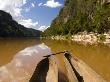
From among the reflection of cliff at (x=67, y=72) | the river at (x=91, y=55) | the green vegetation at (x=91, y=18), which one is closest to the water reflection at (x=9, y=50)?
the river at (x=91, y=55)

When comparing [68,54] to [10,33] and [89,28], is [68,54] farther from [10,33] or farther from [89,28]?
[10,33]

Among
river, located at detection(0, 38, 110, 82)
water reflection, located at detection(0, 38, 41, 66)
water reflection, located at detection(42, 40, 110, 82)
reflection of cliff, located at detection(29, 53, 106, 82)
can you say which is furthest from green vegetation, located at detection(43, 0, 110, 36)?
reflection of cliff, located at detection(29, 53, 106, 82)

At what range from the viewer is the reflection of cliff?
9.69m

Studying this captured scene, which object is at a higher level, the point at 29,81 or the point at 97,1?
the point at 97,1

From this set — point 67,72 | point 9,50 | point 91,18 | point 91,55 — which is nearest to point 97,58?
point 91,55

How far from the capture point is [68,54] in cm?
1473

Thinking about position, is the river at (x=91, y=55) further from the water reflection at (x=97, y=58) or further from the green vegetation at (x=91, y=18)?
the green vegetation at (x=91, y=18)

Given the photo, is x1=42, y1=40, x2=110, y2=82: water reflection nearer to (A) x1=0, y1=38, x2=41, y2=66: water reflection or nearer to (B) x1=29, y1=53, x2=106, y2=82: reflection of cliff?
(B) x1=29, y1=53, x2=106, y2=82: reflection of cliff

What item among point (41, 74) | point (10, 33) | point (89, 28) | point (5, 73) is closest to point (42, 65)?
point (41, 74)

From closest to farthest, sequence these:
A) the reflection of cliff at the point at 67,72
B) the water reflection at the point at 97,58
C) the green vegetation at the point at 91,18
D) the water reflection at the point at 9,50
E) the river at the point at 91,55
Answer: the reflection of cliff at the point at 67,72, the water reflection at the point at 97,58, the river at the point at 91,55, the water reflection at the point at 9,50, the green vegetation at the point at 91,18

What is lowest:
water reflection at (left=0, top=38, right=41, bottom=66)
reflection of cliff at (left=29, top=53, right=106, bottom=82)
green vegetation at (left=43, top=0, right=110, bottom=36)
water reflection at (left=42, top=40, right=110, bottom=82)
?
water reflection at (left=42, top=40, right=110, bottom=82)

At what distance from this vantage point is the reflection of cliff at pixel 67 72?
381 inches

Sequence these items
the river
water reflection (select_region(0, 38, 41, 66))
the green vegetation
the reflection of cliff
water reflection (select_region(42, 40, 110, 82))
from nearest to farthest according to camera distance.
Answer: the reflection of cliff, water reflection (select_region(42, 40, 110, 82)), the river, water reflection (select_region(0, 38, 41, 66)), the green vegetation

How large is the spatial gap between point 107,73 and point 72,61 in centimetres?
222
